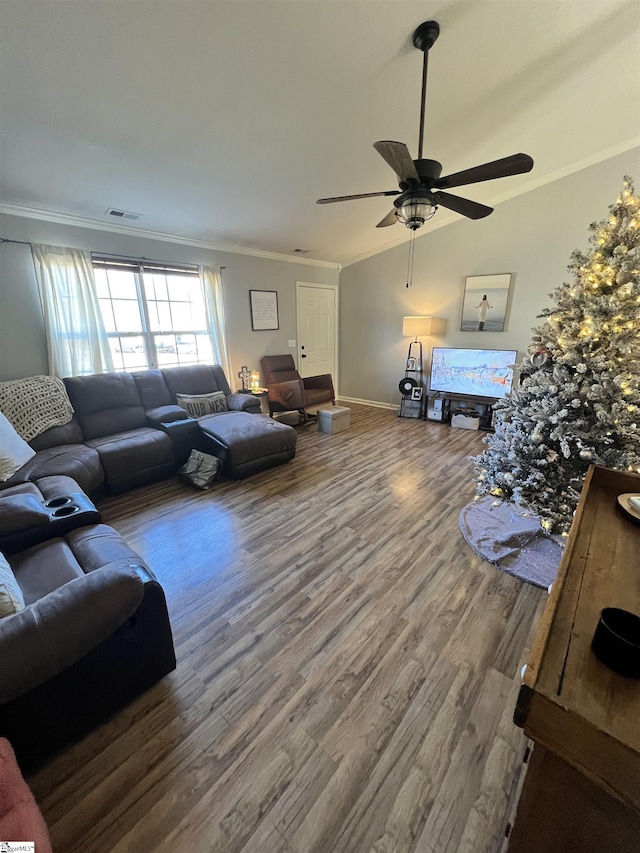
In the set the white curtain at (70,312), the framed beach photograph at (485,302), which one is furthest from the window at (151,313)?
the framed beach photograph at (485,302)

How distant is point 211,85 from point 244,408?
2.74 m

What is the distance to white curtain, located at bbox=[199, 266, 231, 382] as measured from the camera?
4336 mm

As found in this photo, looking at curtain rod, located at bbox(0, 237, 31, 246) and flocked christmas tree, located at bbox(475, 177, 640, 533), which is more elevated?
curtain rod, located at bbox(0, 237, 31, 246)

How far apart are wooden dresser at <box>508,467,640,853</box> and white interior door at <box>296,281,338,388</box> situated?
17.6ft

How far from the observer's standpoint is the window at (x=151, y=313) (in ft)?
12.1

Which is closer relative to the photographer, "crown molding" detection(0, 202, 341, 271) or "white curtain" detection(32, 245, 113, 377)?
"crown molding" detection(0, 202, 341, 271)

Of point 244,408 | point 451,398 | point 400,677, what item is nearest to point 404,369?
point 451,398

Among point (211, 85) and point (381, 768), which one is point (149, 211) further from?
point (381, 768)

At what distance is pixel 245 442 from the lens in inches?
127

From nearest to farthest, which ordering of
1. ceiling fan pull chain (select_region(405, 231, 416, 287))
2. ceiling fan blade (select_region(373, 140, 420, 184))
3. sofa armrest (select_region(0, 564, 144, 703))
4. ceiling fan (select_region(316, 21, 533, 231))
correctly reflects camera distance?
sofa armrest (select_region(0, 564, 144, 703)) → ceiling fan blade (select_region(373, 140, 420, 184)) → ceiling fan (select_region(316, 21, 533, 231)) → ceiling fan pull chain (select_region(405, 231, 416, 287))

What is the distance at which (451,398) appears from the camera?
16.0ft

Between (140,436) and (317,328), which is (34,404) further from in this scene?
(317,328)

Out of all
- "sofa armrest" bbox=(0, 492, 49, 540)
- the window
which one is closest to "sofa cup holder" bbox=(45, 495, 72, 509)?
"sofa armrest" bbox=(0, 492, 49, 540)

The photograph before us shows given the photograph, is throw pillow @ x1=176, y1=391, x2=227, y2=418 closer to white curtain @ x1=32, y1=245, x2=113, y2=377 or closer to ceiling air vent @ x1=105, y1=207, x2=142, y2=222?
white curtain @ x1=32, y1=245, x2=113, y2=377
